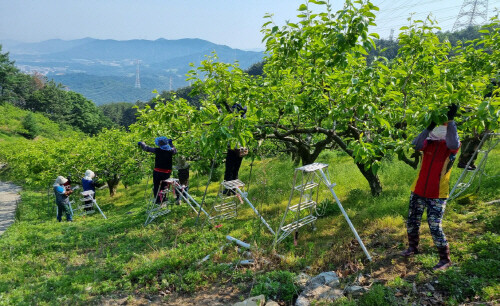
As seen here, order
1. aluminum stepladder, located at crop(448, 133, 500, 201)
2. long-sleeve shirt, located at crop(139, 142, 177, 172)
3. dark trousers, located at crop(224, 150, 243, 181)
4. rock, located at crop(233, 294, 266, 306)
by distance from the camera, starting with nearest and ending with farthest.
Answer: rock, located at crop(233, 294, 266, 306) → aluminum stepladder, located at crop(448, 133, 500, 201) → long-sleeve shirt, located at crop(139, 142, 177, 172) → dark trousers, located at crop(224, 150, 243, 181)

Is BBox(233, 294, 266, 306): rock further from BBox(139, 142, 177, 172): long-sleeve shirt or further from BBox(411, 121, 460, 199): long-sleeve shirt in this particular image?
BBox(139, 142, 177, 172): long-sleeve shirt

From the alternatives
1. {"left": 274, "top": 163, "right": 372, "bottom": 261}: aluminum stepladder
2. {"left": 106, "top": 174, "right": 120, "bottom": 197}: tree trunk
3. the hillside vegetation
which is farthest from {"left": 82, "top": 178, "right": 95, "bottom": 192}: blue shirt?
{"left": 274, "top": 163, "right": 372, "bottom": 261}: aluminum stepladder

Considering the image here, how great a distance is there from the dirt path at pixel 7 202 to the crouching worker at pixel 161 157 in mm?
7531

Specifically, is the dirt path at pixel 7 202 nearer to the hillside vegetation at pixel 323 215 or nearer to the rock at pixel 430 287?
the hillside vegetation at pixel 323 215

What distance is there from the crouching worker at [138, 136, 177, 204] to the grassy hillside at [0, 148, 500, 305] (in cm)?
124

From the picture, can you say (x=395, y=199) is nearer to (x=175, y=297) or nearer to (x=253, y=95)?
(x=253, y=95)

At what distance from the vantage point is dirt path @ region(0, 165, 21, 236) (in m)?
13.9

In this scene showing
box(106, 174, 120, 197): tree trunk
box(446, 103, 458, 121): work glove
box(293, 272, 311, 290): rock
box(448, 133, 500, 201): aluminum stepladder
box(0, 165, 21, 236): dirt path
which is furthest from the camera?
box(106, 174, 120, 197): tree trunk

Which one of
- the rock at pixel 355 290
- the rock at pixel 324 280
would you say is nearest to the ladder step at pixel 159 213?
the rock at pixel 324 280

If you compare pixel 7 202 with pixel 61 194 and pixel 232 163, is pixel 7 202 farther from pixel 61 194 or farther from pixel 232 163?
pixel 232 163

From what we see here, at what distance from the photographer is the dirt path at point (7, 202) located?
1393 centimetres

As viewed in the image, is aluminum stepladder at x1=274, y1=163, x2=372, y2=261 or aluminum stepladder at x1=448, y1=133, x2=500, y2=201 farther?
aluminum stepladder at x1=448, y1=133, x2=500, y2=201

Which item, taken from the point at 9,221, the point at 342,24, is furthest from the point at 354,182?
the point at 9,221

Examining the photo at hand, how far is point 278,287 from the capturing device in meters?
4.91
